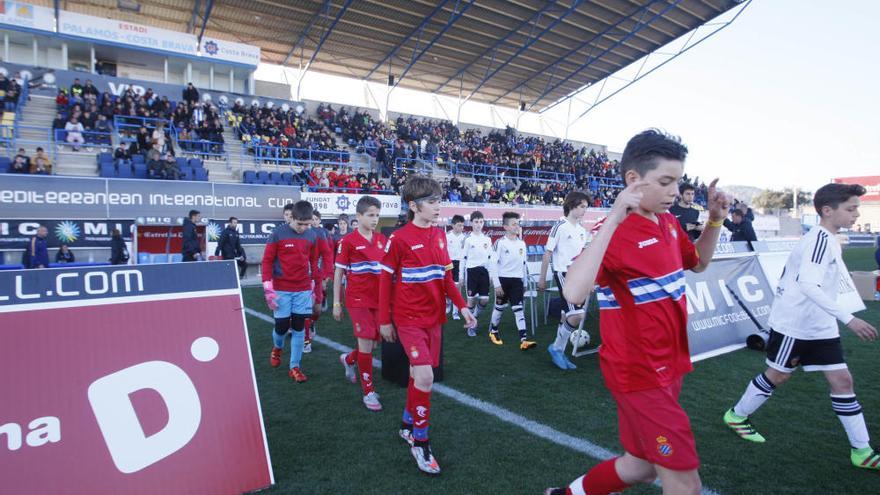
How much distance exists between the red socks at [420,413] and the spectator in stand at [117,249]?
12.6 m

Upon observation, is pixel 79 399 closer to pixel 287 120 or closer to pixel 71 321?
pixel 71 321

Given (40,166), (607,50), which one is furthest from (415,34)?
(40,166)

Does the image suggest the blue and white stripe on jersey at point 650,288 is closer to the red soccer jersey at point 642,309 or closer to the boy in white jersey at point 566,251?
the red soccer jersey at point 642,309

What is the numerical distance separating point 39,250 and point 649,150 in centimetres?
1466

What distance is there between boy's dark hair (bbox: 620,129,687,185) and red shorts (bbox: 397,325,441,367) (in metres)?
2.07

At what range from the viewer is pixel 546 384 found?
5461 millimetres

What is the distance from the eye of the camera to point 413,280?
12.4 ft


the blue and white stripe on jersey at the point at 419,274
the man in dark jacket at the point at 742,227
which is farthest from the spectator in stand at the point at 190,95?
the blue and white stripe on jersey at the point at 419,274

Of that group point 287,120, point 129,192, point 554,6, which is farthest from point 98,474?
point 554,6

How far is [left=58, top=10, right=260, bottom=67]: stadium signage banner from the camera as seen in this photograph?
22797 mm

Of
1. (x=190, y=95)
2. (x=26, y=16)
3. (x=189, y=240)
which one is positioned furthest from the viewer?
(x=190, y=95)

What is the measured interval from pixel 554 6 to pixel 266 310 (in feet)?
87.9

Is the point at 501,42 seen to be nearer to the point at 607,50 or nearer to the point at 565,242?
the point at 607,50

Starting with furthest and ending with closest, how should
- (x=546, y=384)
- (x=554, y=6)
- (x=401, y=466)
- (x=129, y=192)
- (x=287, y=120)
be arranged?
1. (x=554, y=6)
2. (x=287, y=120)
3. (x=129, y=192)
4. (x=546, y=384)
5. (x=401, y=466)
